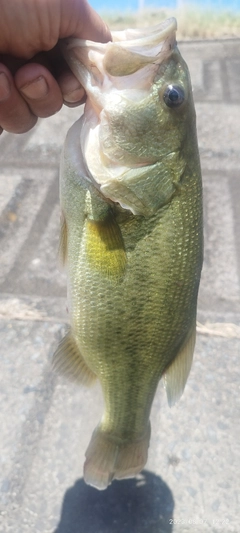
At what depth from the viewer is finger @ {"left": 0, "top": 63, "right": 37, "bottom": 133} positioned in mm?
1309

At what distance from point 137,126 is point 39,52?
0.33m

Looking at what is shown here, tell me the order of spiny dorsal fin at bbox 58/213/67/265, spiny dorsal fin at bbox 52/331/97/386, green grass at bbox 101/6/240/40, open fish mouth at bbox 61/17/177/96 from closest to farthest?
open fish mouth at bbox 61/17/177/96
spiny dorsal fin at bbox 58/213/67/265
spiny dorsal fin at bbox 52/331/97/386
green grass at bbox 101/6/240/40

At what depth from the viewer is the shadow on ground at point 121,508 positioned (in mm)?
1811

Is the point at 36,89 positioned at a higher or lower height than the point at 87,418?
higher

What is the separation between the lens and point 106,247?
1.27m

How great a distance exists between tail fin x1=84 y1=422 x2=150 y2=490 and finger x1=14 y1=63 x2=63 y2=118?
3.36 ft

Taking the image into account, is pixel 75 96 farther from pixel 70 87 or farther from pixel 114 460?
pixel 114 460

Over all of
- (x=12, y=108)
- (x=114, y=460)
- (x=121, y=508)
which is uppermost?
(x=12, y=108)

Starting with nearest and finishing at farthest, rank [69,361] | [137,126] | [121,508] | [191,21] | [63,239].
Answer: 1. [137,126]
2. [63,239]
3. [69,361]
4. [121,508]
5. [191,21]

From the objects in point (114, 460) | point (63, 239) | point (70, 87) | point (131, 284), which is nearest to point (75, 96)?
point (70, 87)

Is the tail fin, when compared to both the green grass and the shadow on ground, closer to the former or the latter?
the shadow on ground

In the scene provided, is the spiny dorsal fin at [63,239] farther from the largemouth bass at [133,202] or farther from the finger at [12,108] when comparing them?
the finger at [12,108]

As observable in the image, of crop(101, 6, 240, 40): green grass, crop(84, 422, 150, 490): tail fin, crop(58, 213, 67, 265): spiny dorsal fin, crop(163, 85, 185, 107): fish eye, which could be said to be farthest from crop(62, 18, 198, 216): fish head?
crop(101, 6, 240, 40): green grass

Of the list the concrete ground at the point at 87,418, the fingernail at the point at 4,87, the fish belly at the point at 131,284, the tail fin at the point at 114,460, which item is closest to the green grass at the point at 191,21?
the concrete ground at the point at 87,418
